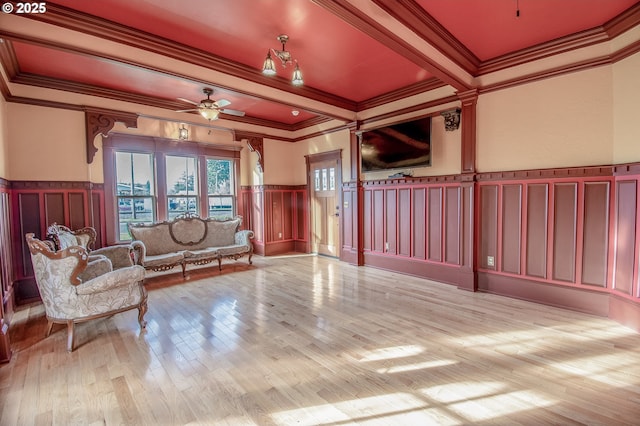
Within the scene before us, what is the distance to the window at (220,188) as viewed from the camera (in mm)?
7062

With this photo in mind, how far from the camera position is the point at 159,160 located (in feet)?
20.3

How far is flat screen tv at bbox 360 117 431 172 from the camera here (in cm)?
468

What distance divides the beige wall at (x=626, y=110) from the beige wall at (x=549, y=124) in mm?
58

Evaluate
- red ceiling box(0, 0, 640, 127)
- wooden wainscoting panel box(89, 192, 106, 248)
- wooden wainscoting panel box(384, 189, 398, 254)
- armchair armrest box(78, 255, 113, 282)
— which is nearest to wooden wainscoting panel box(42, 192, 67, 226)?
wooden wainscoting panel box(89, 192, 106, 248)

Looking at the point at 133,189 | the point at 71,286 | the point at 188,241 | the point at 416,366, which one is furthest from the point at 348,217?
the point at 71,286

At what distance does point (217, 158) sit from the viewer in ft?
23.2

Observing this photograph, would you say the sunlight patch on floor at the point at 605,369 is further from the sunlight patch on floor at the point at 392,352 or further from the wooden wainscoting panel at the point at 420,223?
the wooden wainscoting panel at the point at 420,223

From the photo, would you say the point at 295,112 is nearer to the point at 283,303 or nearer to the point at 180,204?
the point at 180,204

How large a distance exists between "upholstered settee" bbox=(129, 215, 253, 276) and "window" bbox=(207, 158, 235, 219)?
899 mm

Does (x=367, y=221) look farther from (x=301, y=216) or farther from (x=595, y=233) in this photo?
(x=595, y=233)

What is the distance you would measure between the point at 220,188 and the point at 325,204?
2599 mm

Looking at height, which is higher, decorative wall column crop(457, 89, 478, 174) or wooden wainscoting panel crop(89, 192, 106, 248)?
decorative wall column crop(457, 89, 478, 174)

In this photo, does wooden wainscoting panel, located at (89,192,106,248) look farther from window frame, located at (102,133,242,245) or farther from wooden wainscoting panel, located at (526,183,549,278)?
wooden wainscoting panel, located at (526,183,549,278)

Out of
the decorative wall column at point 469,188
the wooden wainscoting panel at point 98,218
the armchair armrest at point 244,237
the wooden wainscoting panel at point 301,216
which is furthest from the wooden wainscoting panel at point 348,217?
the wooden wainscoting panel at point 98,218
